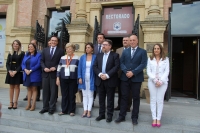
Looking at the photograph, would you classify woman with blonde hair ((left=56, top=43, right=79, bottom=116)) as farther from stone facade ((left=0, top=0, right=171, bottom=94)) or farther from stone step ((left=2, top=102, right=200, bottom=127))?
stone facade ((left=0, top=0, right=171, bottom=94))

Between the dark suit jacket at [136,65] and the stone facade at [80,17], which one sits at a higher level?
the stone facade at [80,17]

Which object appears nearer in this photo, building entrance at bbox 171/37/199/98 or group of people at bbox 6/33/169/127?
group of people at bbox 6/33/169/127

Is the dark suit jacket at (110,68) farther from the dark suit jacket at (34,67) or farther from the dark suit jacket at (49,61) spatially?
the dark suit jacket at (34,67)

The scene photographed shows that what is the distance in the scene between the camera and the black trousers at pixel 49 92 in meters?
4.54

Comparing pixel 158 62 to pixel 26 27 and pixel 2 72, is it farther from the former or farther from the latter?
Result: pixel 2 72

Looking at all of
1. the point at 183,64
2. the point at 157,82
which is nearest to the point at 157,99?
the point at 157,82

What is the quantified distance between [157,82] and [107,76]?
3.60 feet

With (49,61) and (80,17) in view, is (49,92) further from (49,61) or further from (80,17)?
(80,17)

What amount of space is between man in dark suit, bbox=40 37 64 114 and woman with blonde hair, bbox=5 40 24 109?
0.85 meters

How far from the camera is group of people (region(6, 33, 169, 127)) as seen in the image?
151 inches

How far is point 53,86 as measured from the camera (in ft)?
14.9

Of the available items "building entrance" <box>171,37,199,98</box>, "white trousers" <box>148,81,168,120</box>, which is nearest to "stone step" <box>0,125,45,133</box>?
"white trousers" <box>148,81,168,120</box>

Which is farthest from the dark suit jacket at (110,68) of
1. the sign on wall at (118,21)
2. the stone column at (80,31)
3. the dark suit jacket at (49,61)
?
the sign on wall at (118,21)

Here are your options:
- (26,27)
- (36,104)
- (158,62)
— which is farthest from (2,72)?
(158,62)
